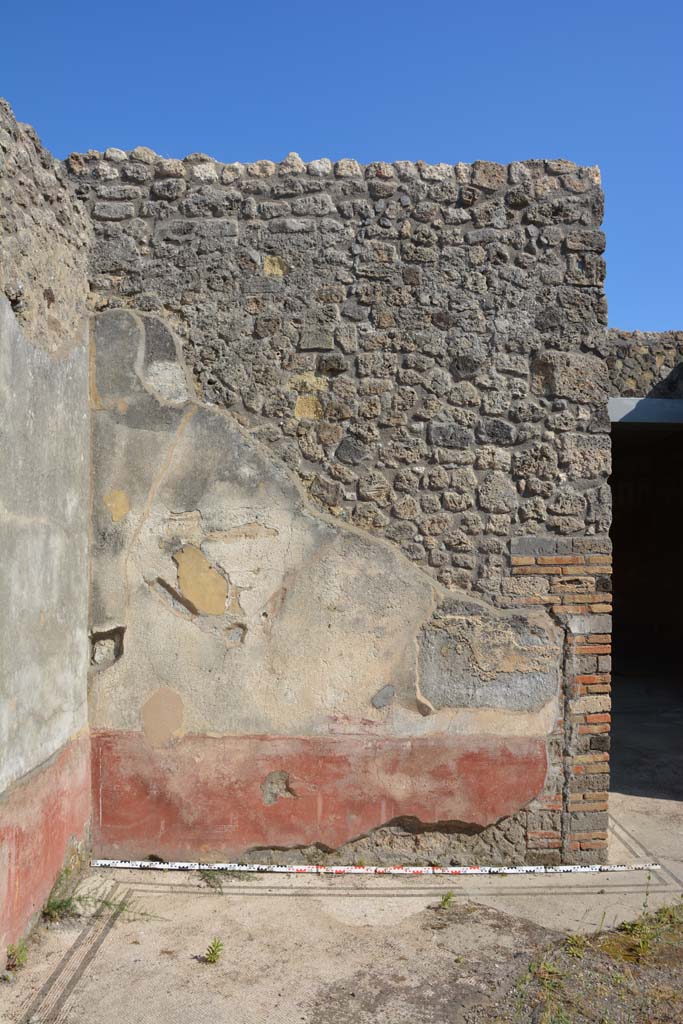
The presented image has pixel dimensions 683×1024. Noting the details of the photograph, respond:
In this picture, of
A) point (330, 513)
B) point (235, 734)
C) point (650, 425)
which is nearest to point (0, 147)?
point (330, 513)

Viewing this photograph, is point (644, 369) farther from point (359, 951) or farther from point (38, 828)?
point (38, 828)

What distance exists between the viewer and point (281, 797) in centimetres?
377

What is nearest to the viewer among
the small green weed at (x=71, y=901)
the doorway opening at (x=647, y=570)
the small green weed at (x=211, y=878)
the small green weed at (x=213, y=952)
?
the small green weed at (x=213, y=952)

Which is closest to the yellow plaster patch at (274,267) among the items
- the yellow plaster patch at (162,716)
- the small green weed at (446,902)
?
the yellow plaster patch at (162,716)

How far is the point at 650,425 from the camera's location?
7.34 meters

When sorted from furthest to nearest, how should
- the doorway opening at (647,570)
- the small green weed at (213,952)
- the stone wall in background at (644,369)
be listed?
the doorway opening at (647,570) < the stone wall in background at (644,369) < the small green weed at (213,952)

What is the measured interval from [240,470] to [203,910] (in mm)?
1855

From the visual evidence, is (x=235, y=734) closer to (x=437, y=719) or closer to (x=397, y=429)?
(x=437, y=719)

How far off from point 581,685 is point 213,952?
1936mm

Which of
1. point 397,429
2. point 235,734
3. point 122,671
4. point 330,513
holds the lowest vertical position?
point 235,734

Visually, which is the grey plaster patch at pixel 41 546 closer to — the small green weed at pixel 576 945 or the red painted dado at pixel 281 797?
the red painted dado at pixel 281 797

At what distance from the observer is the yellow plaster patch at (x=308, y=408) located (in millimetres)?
3869

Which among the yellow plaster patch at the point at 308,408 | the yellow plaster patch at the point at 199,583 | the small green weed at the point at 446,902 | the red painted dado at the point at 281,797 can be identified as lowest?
the small green weed at the point at 446,902

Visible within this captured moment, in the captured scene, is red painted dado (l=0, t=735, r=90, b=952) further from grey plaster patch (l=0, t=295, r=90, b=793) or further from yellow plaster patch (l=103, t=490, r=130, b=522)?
yellow plaster patch (l=103, t=490, r=130, b=522)
